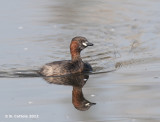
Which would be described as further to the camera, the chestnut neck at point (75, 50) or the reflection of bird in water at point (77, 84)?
the chestnut neck at point (75, 50)

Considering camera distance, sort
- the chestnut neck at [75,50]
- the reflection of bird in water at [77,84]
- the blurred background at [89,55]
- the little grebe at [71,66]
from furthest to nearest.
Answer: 1. the chestnut neck at [75,50]
2. the little grebe at [71,66]
3. the reflection of bird in water at [77,84]
4. the blurred background at [89,55]

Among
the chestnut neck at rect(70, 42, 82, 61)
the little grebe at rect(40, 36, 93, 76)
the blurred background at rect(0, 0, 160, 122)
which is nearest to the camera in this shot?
the blurred background at rect(0, 0, 160, 122)

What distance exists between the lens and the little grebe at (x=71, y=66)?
564 inches

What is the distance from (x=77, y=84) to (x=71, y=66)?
3.75 ft

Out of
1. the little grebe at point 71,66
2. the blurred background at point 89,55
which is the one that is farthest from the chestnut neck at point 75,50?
the blurred background at point 89,55

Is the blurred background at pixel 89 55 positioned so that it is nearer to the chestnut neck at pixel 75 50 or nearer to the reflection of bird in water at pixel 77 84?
the reflection of bird in water at pixel 77 84

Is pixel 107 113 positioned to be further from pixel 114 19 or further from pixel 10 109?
pixel 114 19

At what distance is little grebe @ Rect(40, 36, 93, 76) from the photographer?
14328 millimetres

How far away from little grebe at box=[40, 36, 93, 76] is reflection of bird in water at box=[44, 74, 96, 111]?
16cm

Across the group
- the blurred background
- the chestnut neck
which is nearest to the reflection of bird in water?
the blurred background

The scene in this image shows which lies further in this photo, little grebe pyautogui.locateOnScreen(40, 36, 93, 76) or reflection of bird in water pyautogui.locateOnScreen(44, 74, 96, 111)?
little grebe pyautogui.locateOnScreen(40, 36, 93, 76)

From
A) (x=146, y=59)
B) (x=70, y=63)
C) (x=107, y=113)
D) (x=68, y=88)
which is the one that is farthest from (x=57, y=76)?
(x=107, y=113)

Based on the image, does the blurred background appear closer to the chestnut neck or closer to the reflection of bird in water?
the reflection of bird in water

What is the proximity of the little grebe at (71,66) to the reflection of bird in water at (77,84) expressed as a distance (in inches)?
6.4
